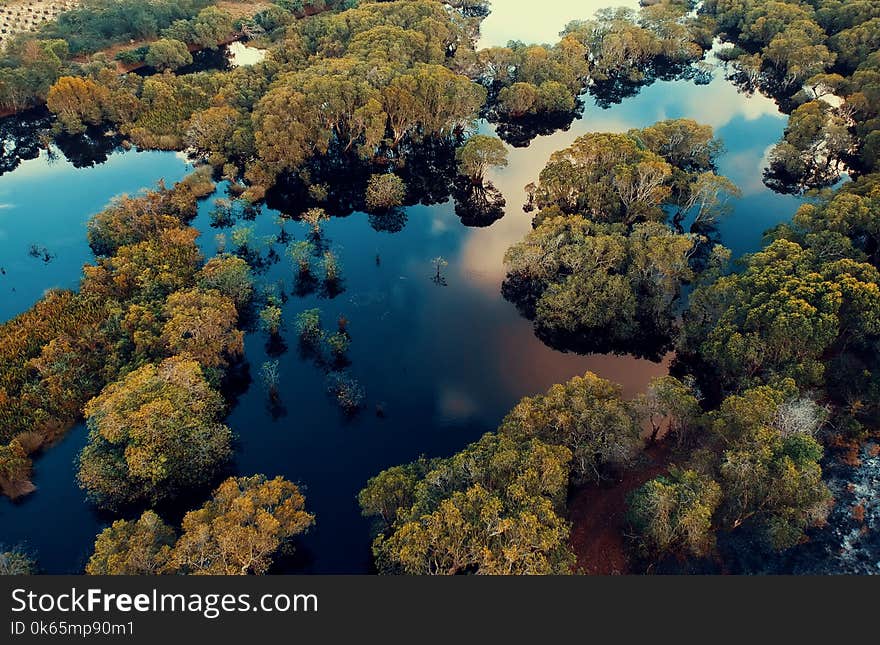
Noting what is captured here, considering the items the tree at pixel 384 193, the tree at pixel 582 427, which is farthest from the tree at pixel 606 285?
the tree at pixel 384 193

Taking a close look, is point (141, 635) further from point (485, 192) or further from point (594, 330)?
point (485, 192)

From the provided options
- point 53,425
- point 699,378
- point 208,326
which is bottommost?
point 699,378

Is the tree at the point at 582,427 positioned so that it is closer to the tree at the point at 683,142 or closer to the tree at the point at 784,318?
the tree at the point at 784,318

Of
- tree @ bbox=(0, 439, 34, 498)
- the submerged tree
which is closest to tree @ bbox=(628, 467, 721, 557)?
the submerged tree

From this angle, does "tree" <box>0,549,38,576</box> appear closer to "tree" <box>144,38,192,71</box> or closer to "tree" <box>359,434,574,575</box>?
"tree" <box>359,434,574,575</box>

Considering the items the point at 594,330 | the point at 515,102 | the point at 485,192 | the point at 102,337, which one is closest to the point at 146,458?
the point at 102,337

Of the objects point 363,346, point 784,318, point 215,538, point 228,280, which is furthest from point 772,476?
point 228,280
